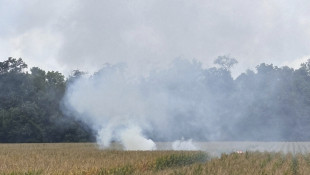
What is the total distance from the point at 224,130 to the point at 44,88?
33.6m

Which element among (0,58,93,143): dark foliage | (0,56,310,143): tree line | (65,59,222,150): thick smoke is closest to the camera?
(65,59,222,150): thick smoke

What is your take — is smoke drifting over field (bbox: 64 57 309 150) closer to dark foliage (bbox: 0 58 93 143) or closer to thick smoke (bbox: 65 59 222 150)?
thick smoke (bbox: 65 59 222 150)

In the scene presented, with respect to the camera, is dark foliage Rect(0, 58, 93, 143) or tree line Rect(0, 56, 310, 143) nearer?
tree line Rect(0, 56, 310, 143)

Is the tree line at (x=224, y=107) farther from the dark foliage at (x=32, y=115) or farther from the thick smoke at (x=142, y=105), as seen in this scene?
the thick smoke at (x=142, y=105)

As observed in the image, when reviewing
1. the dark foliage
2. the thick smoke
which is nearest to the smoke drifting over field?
the thick smoke

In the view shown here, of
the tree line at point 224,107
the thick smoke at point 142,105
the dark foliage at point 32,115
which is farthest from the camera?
the dark foliage at point 32,115

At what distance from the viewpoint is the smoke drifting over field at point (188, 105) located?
4069 centimetres

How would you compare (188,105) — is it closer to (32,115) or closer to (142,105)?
(142,105)

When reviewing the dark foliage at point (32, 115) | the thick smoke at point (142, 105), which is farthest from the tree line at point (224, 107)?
the thick smoke at point (142, 105)

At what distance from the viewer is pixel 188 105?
172 feet

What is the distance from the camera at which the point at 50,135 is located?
7100 centimetres

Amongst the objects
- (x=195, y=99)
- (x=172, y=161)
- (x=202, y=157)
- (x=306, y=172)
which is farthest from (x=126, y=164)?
(x=195, y=99)

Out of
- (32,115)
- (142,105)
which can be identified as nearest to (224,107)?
(142,105)

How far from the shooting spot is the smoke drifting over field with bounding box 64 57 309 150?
4069 cm
